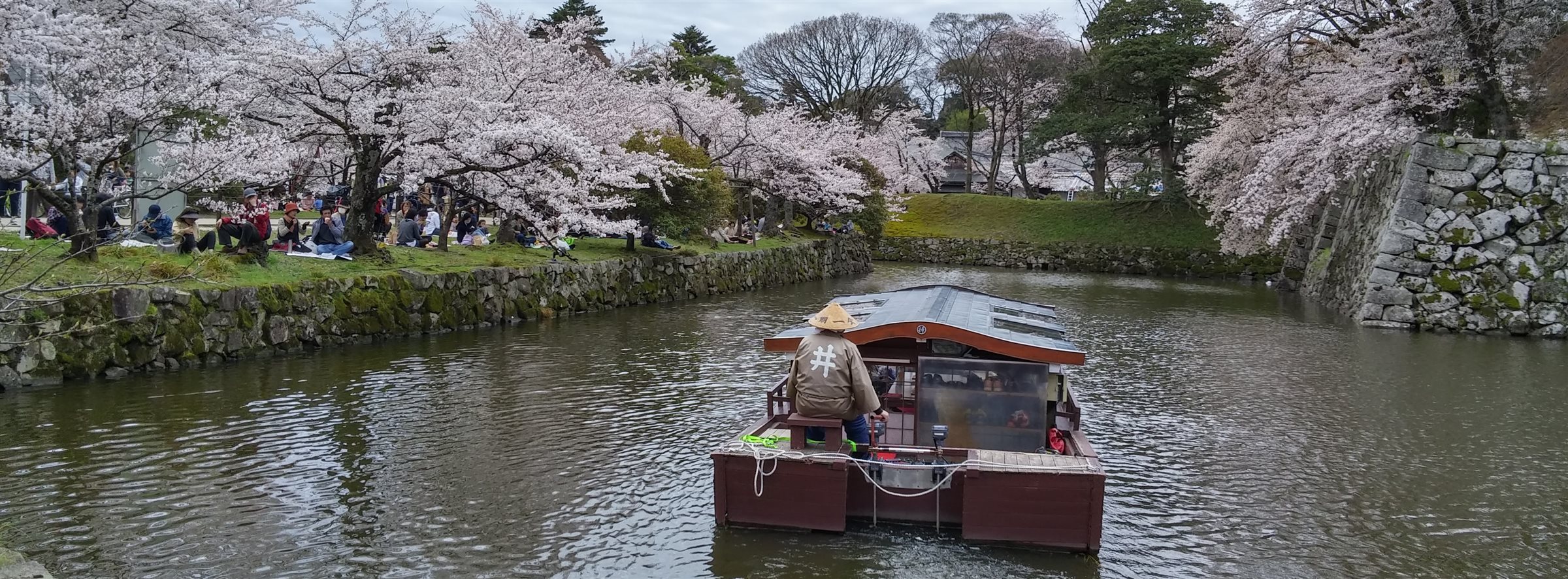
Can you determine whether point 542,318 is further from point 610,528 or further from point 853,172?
point 853,172

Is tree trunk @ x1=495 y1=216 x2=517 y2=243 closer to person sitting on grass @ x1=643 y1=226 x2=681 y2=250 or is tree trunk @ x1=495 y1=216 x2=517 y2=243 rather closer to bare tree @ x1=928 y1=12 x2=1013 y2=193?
person sitting on grass @ x1=643 y1=226 x2=681 y2=250

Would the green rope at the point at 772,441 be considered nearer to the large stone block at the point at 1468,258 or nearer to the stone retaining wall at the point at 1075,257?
the large stone block at the point at 1468,258

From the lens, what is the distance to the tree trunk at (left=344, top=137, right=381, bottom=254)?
60.0 feet

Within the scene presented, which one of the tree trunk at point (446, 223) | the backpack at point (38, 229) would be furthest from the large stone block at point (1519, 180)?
the backpack at point (38, 229)

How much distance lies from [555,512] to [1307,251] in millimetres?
33164

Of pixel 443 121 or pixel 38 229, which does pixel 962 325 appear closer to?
pixel 443 121

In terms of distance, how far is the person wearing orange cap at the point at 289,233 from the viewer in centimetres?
1795

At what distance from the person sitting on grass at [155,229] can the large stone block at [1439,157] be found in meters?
24.3

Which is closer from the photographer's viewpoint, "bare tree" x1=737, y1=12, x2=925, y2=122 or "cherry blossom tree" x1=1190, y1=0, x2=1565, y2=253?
"cherry blossom tree" x1=1190, y1=0, x2=1565, y2=253

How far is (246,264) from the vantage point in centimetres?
1584

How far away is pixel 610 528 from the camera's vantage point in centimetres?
802

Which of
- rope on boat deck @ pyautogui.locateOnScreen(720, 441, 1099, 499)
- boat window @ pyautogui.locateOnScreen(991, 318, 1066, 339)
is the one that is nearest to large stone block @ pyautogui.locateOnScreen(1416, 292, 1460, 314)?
boat window @ pyautogui.locateOnScreen(991, 318, 1066, 339)

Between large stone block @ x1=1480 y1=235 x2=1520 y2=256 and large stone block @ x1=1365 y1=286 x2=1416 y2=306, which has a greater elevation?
large stone block @ x1=1480 y1=235 x2=1520 y2=256

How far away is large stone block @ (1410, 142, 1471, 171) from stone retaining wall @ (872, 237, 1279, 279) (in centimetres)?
1907
